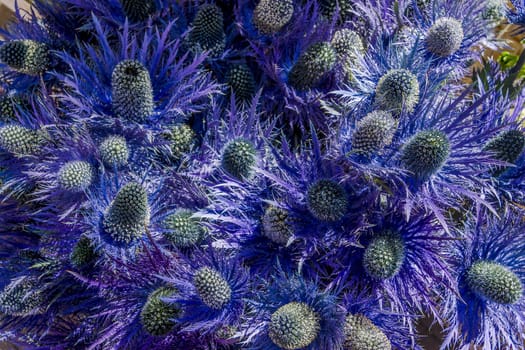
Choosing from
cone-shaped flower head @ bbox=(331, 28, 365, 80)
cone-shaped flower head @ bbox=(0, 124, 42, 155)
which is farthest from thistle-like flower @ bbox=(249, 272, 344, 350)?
cone-shaped flower head @ bbox=(0, 124, 42, 155)

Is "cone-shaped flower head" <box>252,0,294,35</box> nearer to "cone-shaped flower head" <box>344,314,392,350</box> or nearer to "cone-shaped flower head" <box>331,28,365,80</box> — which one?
"cone-shaped flower head" <box>331,28,365,80</box>

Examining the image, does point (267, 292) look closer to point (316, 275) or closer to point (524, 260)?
point (316, 275)

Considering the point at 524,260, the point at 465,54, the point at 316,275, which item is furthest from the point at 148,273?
the point at 465,54

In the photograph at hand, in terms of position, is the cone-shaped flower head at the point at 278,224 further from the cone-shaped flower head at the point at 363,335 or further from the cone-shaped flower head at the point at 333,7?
the cone-shaped flower head at the point at 333,7

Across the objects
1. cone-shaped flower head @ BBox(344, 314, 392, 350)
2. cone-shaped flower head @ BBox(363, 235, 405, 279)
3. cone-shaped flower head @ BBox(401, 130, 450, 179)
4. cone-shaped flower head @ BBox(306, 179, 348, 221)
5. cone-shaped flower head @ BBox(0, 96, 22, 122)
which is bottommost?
cone-shaped flower head @ BBox(344, 314, 392, 350)

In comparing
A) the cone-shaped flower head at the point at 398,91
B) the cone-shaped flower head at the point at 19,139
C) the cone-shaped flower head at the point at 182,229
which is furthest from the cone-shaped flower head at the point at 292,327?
the cone-shaped flower head at the point at 19,139

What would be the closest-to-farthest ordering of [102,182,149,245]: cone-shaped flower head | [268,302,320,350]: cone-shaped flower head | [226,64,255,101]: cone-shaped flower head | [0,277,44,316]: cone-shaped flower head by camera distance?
[268,302,320,350]: cone-shaped flower head < [102,182,149,245]: cone-shaped flower head < [0,277,44,316]: cone-shaped flower head < [226,64,255,101]: cone-shaped flower head
